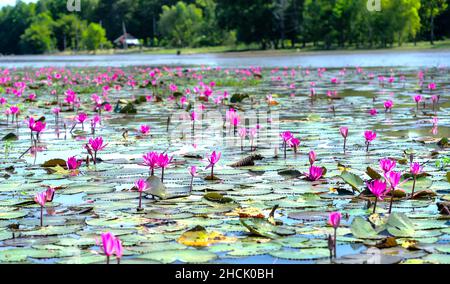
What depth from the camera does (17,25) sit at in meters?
130

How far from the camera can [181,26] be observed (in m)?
83.9

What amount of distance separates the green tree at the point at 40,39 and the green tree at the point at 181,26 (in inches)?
841

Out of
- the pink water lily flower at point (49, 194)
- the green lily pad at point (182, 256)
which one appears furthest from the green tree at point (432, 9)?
the green lily pad at point (182, 256)

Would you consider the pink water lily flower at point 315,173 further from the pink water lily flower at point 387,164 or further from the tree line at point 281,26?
the tree line at point 281,26

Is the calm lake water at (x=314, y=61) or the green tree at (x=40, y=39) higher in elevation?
the green tree at (x=40, y=39)

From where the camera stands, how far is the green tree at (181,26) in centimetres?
8362

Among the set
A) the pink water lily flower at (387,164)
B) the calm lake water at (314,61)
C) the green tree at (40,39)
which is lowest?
the calm lake water at (314,61)

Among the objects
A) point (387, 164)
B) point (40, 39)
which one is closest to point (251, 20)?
point (40, 39)

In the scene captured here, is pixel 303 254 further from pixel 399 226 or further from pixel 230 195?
pixel 230 195

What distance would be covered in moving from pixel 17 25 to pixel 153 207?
133563 millimetres

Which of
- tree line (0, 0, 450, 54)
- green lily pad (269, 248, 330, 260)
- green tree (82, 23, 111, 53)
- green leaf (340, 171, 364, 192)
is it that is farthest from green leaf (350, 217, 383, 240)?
green tree (82, 23, 111, 53)

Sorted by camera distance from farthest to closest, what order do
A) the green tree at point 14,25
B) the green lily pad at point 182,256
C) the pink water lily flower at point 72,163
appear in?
the green tree at point 14,25
the pink water lily flower at point 72,163
the green lily pad at point 182,256

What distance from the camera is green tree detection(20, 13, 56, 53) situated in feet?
338
